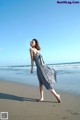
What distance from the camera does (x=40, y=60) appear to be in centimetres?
636

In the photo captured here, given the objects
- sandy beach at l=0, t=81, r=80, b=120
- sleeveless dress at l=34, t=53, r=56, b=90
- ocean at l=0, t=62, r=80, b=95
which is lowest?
sandy beach at l=0, t=81, r=80, b=120

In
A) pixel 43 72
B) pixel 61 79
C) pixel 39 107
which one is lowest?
pixel 39 107

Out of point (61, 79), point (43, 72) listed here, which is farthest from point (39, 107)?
point (61, 79)

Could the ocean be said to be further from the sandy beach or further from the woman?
the woman

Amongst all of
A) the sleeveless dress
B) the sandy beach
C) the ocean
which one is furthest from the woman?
the ocean

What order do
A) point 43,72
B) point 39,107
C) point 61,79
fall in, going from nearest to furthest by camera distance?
point 39,107 → point 43,72 → point 61,79

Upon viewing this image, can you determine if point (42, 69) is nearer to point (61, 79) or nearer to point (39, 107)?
point (39, 107)

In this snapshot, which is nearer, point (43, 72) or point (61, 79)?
point (43, 72)

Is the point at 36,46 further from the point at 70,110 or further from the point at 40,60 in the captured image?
the point at 70,110

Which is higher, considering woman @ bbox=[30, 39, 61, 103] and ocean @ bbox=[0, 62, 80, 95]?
woman @ bbox=[30, 39, 61, 103]

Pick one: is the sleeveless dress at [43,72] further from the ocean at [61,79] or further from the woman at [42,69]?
the ocean at [61,79]

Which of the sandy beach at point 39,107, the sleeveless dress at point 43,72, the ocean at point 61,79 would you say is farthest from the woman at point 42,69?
the ocean at point 61,79

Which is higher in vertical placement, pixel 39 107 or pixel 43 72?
pixel 43 72

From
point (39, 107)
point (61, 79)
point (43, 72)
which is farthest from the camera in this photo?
point (61, 79)
